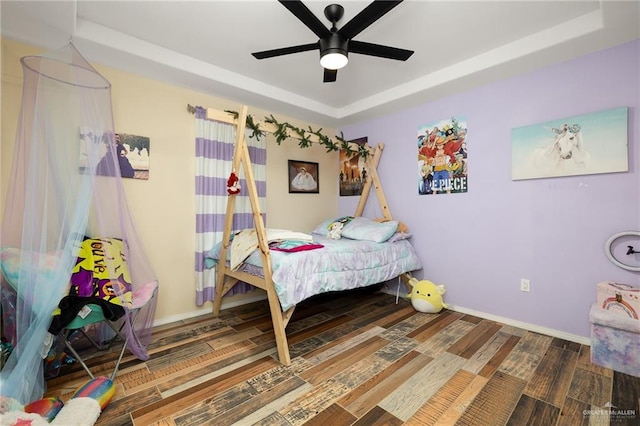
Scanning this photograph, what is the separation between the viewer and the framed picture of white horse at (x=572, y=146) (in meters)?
2.16

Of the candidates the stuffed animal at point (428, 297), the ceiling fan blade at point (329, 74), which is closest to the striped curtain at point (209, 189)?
the ceiling fan blade at point (329, 74)

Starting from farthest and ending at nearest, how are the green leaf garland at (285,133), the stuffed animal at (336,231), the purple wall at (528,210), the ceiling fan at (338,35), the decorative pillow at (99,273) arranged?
1. the stuffed animal at (336,231)
2. the green leaf garland at (285,133)
3. the purple wall at (528,210)
4. the decorative pillow at (99,273)
5. the ceiling fan at (338,35)

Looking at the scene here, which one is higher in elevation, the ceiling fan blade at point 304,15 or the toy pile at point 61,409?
the ceiling fan blade at point 304,15

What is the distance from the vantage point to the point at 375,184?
3664mm

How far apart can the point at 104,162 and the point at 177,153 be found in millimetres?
957

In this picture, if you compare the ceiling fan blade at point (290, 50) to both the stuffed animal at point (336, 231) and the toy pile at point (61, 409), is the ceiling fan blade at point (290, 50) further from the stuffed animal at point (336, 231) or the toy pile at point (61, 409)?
the toy pile at point (61, 409)

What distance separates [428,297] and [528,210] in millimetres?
1228

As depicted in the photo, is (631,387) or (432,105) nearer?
(631,387)

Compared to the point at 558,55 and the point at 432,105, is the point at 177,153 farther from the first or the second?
the point at 558,55

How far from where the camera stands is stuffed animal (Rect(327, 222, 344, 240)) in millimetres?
3322

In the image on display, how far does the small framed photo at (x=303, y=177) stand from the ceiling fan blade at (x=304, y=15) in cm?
203

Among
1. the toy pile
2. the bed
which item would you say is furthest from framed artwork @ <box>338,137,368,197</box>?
the toy pile

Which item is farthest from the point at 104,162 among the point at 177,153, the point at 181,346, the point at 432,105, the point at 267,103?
the point at 432,105

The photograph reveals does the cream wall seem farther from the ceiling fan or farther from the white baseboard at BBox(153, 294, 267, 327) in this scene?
the ceiling fan
